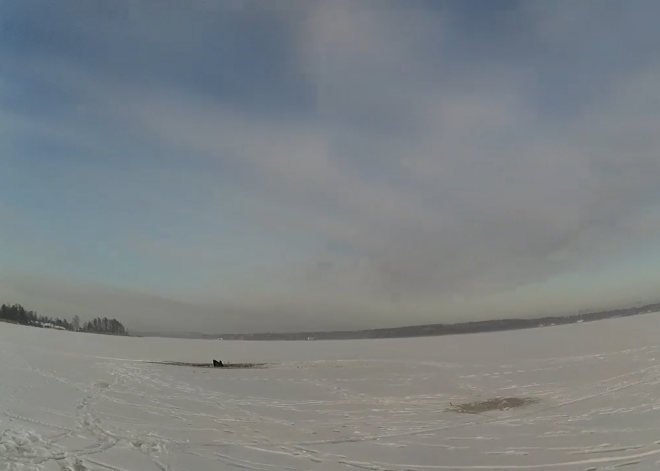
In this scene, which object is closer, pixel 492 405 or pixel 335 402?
pixel 492 405

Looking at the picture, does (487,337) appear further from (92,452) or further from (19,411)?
(19,411)

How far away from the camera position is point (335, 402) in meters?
4.43

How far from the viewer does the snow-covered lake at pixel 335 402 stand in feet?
10.8

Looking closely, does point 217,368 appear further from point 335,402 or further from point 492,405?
point 492,405

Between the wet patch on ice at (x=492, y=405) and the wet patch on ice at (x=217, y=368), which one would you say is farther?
the wet patch on ice at (x=217, y=368)

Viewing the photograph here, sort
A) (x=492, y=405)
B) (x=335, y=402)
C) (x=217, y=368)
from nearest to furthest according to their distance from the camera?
1. (x=492, y=405)
2. (x=335, y=402)
3. (x=217, y=368)

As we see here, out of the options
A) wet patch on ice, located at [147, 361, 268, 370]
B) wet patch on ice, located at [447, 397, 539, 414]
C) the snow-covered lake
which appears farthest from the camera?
wet patch on ice, located at [147, 361, 268, 370]

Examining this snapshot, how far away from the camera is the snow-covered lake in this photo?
3279mm

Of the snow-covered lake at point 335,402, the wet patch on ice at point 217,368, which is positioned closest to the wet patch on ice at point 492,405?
the snow-covered lake at point 335,402

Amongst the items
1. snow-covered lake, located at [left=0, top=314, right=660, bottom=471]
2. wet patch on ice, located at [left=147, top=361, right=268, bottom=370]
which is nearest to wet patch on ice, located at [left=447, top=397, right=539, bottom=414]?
snow-covered lake, located at [left=0, top=314, right=660, bottom=471]

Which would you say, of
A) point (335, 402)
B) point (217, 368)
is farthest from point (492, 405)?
point (217, 368)

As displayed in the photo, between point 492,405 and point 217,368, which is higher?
point 217,368

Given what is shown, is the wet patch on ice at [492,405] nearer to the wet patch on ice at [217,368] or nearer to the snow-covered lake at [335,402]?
the snow-covered lake at [335,402]

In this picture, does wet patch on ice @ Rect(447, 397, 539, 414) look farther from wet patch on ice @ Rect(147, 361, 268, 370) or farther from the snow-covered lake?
wet patch on ice @ Rect(147, 361, 268, 370)
